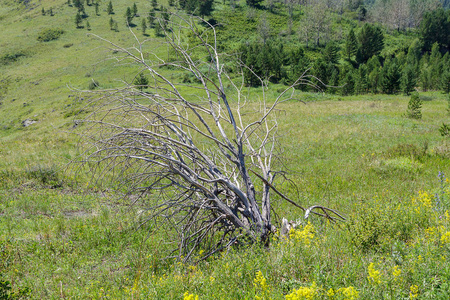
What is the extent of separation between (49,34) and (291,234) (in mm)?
89693

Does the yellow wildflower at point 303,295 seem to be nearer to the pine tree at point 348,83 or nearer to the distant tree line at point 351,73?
the distant tree line at point 351,73

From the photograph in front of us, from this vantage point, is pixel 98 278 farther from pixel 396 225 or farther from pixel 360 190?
pixel 360 190

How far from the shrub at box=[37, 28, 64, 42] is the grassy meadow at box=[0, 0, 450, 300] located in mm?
73435

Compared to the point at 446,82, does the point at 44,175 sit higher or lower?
higher

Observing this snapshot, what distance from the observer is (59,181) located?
27.1ft

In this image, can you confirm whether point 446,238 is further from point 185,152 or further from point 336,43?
point 336,43

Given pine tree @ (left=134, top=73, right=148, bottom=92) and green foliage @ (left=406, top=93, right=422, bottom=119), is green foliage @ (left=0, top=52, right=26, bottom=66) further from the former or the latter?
green foliage @ (left=406, top=93, right=422, bottom=119)

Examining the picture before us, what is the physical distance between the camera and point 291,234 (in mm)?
3330

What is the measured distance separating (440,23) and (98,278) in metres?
114

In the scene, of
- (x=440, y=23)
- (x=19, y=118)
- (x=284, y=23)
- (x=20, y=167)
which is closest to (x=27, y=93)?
(x=19, y=118)

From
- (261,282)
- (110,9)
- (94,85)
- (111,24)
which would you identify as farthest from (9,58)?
(261,282)

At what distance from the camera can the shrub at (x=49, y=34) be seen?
72.9 metres

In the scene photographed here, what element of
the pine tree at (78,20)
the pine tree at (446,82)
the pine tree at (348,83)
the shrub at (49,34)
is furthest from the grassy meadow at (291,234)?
the pine tree at (78,20)

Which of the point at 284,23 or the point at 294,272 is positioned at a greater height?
the point at 284,23
